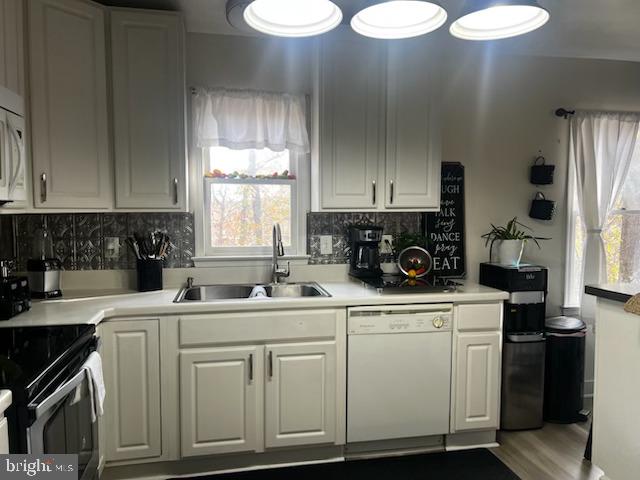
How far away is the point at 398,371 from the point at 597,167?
2.20 metres

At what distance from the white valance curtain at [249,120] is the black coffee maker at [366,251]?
2.07 ft

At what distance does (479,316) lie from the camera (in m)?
2.67

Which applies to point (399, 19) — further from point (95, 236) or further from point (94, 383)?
point (95, 236)

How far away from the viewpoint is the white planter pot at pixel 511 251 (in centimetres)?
318

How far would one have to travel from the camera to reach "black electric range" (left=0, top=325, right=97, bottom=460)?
130cm

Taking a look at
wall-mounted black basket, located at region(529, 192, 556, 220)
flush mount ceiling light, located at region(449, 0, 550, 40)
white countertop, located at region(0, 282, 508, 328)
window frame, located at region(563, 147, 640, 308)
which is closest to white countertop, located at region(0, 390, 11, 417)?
white countertop, located at region(0, 282, 508, 328)

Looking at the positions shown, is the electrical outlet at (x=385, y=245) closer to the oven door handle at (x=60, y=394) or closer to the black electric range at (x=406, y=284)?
the black electric range at (x=406, y=284)

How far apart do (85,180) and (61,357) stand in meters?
1.21

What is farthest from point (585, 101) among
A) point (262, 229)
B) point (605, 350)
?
point (262, 229)

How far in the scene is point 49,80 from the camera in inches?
91.0

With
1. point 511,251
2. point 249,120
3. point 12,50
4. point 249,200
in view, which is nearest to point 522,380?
point 511,251

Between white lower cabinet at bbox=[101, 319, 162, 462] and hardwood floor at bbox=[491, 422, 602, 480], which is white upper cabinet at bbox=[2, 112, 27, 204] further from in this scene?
hardwood floor at bbox=[491, 422, 602, 480]

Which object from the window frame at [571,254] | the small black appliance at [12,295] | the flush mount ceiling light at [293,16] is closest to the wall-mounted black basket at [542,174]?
the window frame at [571,254]

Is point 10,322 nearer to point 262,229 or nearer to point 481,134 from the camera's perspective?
point 262,229
